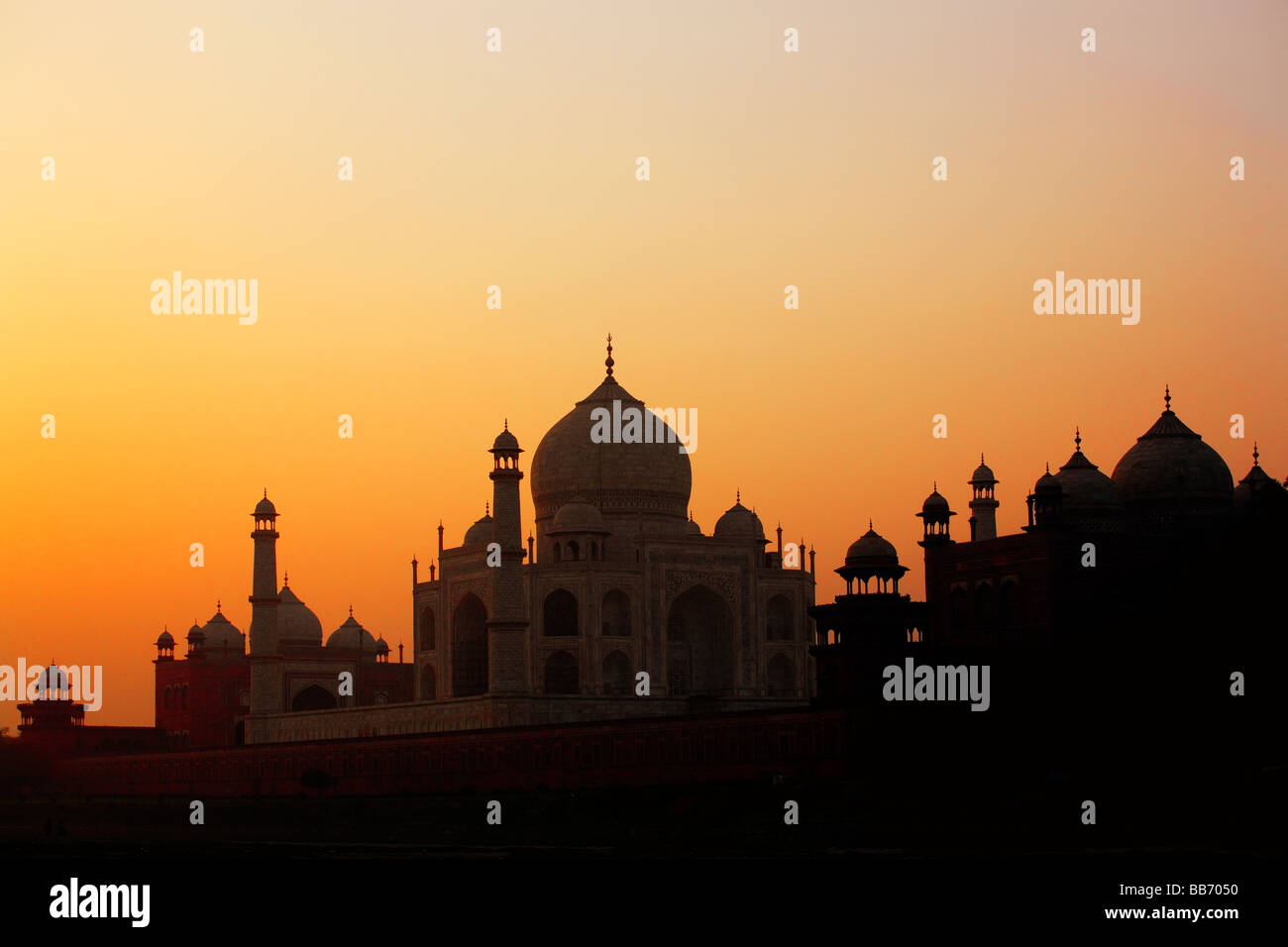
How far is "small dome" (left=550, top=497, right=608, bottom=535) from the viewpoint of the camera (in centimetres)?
6631

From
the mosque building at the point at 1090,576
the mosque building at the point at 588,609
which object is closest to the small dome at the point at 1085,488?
the mosque building at the point at 1090,576

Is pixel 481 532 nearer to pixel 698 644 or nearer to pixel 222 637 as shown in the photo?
pixel 698 644

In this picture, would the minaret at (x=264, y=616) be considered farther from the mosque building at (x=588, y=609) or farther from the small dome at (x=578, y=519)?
the small dome at (x=578, y=519)

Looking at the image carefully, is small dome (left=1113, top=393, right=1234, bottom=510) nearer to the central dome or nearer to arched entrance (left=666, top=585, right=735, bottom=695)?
arched entrance (left=666, top=585, right=735, bottom=695)

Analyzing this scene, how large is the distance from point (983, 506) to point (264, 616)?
27306 mm

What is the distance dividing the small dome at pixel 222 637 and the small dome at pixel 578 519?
31.1 metres

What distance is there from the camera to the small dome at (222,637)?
304ft

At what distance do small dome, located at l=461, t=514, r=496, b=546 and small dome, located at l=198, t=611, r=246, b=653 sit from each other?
84.7 ft

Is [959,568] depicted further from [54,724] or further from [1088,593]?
[54,724]

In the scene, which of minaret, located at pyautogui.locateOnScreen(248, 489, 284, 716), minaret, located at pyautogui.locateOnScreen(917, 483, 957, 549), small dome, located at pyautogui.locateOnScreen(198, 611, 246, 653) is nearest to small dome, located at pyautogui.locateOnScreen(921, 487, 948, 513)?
minaret, located at pyautogui.locateOnScreen(917, 483, 957, 549)

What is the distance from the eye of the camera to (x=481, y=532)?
231 feet

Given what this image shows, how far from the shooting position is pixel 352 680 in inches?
3290
